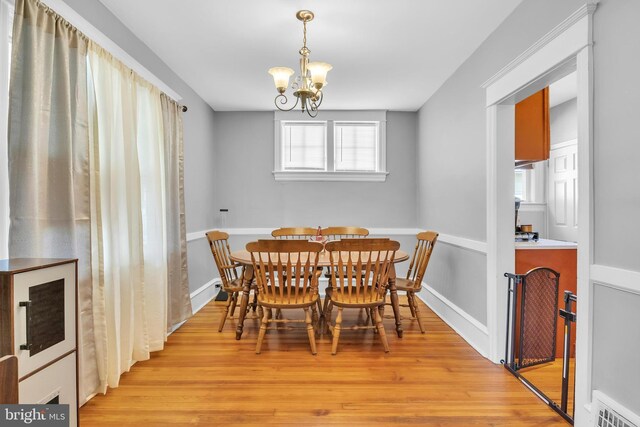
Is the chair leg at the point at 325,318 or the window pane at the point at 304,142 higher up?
the window pane at the point at 304,142

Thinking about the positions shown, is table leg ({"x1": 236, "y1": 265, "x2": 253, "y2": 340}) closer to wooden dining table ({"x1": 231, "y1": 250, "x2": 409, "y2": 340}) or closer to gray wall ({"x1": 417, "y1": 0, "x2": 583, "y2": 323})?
wooden dining table ({"x1": 231, "y1": 250, "x2": 409, "y2": 340})

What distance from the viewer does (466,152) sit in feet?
10.8

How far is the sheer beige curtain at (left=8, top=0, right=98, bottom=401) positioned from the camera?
5.68 feet

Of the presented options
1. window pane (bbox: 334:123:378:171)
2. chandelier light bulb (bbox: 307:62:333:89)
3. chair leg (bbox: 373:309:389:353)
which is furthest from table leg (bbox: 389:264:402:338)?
window pane (bbox: 334:123:378:171)

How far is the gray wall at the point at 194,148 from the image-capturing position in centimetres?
281

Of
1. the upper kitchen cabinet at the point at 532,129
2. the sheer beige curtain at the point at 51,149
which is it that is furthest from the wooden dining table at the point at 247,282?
the upper kitchen cabinet at the point at 532,129

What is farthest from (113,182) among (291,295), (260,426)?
(260,426)

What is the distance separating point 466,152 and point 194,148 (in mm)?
2990

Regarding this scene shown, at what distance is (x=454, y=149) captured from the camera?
359 centimetres

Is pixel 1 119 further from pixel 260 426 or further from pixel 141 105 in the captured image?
pixel 260 426

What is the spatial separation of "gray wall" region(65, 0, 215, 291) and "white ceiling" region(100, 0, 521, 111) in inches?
3.5

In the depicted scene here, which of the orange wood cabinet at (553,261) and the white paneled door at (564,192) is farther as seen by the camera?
the white paneled door at (564,192)

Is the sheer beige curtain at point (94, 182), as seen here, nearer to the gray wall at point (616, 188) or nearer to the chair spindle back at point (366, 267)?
the chair spindle back at point (366, 267)

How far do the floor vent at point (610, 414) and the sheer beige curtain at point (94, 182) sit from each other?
2745 mm
